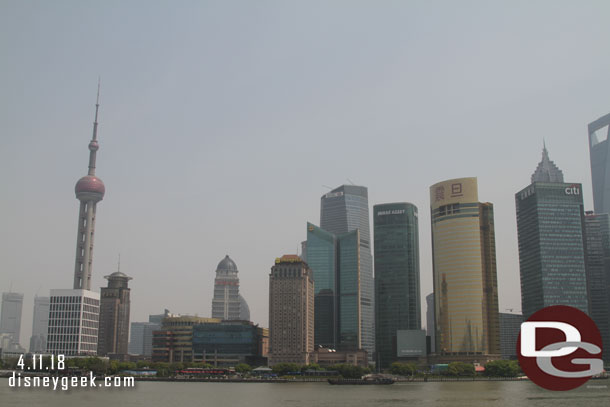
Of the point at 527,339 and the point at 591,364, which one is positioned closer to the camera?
the point at 527,339

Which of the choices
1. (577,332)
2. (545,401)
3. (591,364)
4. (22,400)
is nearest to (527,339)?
(577,332)

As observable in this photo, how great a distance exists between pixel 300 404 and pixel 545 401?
54.7 metres

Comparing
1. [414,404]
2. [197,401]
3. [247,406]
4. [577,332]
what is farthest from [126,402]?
[577,332]

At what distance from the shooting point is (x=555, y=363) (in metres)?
59.2

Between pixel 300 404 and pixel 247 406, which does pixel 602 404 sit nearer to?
pixel 300 404

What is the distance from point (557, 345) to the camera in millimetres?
54906

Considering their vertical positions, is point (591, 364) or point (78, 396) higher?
point (591, 364)

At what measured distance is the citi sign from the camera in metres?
49.8

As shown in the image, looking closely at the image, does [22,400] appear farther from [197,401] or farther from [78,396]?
[197,401]

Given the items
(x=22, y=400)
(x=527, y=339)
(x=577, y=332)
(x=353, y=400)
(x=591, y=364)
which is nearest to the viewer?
(x=577, y=332)

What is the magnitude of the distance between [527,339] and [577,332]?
467cm

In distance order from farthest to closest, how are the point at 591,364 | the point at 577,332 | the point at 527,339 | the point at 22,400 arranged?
the point at 22,400 < the point at 591,364 < the point at 527,339 < the point at 577,332

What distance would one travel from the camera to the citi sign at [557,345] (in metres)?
49.8

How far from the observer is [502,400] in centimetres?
14475
